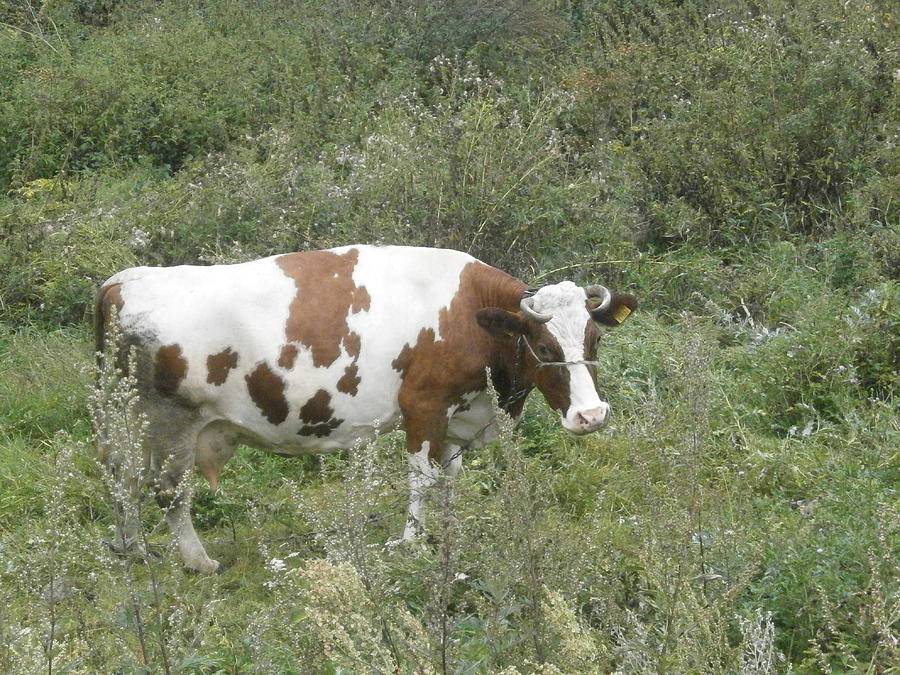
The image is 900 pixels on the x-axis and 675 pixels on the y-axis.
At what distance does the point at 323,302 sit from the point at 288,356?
1.02ft

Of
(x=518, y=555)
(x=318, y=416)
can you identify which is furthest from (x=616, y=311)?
(x=518, y=555)

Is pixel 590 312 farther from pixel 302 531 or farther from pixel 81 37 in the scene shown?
pixel 81 37

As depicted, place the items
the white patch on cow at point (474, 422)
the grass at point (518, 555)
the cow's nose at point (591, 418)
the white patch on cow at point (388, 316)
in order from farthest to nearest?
the white patch on cow at point (474, 422), the white patch on cow at point (388, 316), the cow's nose at point (591, 418), the grass at point (518, 555)

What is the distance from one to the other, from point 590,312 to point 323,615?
10.0 ft

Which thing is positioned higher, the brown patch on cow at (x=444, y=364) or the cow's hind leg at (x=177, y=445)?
the brown patch on cow at (x=444, y=364)

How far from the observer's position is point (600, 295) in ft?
19.3

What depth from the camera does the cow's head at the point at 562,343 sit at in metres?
5.51

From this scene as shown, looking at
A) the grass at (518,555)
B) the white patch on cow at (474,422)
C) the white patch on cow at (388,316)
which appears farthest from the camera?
the white patch on cow at (474,422)

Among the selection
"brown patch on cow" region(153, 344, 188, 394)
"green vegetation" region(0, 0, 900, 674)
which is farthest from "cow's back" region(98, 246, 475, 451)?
"green vegetation" region(0, 0, 900, 674)

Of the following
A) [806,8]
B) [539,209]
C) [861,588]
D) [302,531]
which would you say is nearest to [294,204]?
[539,209]

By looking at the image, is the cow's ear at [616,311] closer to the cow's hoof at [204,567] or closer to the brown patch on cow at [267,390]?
the brown patch on cow at [267,390]

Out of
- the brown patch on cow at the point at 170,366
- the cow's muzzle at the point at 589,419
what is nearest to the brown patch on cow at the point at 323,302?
the brown patch on cow at the point at 170,366

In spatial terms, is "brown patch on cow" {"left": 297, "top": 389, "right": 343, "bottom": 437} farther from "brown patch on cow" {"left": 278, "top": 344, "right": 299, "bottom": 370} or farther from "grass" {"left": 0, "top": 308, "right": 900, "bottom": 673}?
"grass" {"left": 0, "top": 308, "right": 900, "bottom": 673}

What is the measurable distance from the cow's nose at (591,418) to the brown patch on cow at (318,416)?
1.15 m
